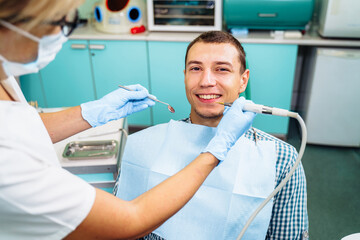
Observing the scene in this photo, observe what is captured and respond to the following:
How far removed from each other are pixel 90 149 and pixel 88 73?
160 cm

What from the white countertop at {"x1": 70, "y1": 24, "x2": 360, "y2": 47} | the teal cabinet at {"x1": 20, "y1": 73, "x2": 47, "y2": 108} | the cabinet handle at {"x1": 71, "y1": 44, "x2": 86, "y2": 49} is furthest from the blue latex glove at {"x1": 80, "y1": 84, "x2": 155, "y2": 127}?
the teal cabinet at {"x1": 20, "y1": 73, "x2": 47, "y2": 108}

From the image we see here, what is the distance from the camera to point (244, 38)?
2732mm

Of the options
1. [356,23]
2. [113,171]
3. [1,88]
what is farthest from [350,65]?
[1,88]

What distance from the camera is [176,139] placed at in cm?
145

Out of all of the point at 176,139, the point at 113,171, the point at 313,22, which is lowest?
the point at 113,171

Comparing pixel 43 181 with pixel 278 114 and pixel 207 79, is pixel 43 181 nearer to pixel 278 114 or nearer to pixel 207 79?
pixel 278 114

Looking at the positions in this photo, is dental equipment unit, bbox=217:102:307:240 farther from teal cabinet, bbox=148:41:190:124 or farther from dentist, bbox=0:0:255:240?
teal cabinet, bbox=148:41:190:124

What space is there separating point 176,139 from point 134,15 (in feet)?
6.05

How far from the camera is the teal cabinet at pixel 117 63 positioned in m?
2.91

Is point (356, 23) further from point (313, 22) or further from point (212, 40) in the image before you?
point (212, 40)

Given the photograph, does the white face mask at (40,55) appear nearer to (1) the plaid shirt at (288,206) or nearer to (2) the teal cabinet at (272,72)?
(1) the plaid shirt at (288,206)

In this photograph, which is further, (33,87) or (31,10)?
(33,87)

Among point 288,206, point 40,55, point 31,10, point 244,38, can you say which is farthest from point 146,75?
point 31,10

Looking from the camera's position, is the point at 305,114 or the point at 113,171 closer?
the point at 113,171
